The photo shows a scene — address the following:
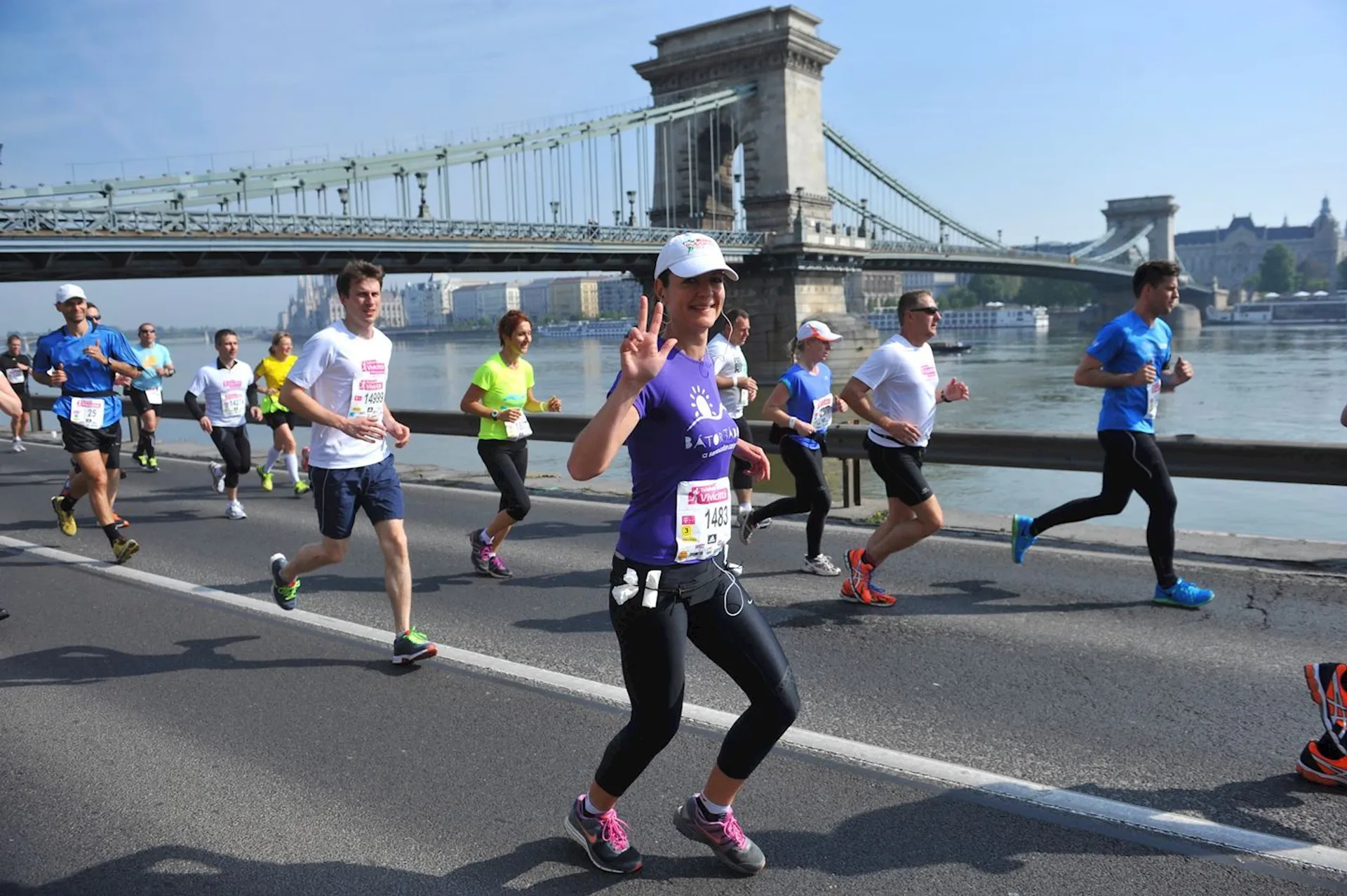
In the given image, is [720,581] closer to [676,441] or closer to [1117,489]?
[676,441]

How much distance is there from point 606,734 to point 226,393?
24.4ft

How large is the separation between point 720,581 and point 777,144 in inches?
2185

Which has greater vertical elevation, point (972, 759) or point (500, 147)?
point (500, 147)

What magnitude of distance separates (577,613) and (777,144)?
174 ft

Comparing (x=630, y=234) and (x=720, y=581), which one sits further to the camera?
(x=630, y=234)

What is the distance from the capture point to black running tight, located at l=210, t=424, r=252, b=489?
9484 mm

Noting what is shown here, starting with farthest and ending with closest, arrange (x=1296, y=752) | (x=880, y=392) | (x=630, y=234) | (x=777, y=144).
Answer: (x=777, y=144) < (x=630, y=234) < (x=880, y=392) < (x=1296, y=752)

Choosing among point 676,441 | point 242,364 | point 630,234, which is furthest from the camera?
point 630,234

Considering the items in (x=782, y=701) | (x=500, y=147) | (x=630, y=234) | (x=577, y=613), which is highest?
(x=500, y=147)

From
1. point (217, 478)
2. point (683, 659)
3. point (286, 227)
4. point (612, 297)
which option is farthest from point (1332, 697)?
point (612, 297)

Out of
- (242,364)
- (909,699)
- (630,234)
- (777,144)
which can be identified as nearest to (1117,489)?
(909,699)

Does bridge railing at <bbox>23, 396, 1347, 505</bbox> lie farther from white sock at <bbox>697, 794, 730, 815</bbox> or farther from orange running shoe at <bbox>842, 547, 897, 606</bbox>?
white sock at <bbox>697, 794, 730, 815</bbox>

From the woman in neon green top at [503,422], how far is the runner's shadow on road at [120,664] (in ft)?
5.81

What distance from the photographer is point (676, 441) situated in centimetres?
276
